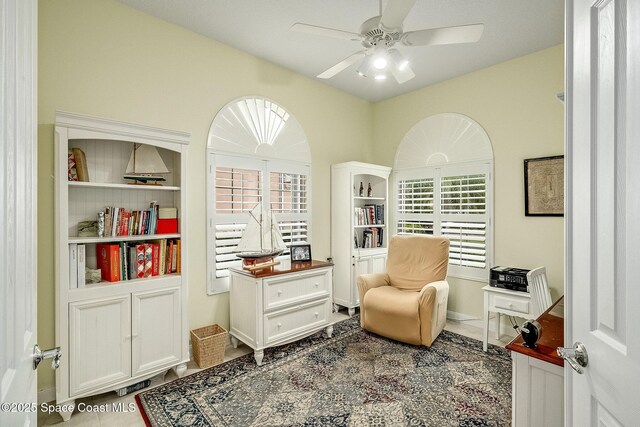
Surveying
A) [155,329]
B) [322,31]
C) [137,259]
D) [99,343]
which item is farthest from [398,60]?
[99,343]

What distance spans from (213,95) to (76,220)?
1.61 metres

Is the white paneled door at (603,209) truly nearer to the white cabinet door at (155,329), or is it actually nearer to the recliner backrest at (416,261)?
the recliner backrest at (416,261)

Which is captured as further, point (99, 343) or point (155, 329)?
point (155, 329)

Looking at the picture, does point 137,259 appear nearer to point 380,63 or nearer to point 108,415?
point 108,415

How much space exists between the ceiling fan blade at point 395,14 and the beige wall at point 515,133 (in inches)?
82.3

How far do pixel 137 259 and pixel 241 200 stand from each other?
3.75 feet

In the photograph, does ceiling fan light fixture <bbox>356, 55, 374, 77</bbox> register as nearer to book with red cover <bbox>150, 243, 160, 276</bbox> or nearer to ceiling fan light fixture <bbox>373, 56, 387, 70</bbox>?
ceiling fan light fixture <bbox>373, 56, 387, 70</bbox>

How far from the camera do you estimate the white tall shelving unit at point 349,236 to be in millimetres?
3977

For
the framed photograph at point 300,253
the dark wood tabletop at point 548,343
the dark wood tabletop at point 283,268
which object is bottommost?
the dark wood tabletop at point 548,343


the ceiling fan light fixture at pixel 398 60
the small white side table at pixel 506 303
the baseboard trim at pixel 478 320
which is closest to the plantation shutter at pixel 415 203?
the baseboard trim at pixel 478 320

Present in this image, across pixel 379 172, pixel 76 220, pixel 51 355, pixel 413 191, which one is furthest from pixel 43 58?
pixel 413 191

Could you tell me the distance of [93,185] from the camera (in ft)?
7.10

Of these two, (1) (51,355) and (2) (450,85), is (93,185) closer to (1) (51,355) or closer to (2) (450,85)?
(1) (51,355)

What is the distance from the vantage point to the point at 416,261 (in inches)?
139
